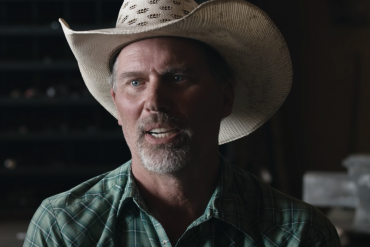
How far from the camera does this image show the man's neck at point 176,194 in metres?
1.39

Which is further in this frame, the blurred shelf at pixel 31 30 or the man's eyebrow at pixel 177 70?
the blurred shelf at pixel 31 30

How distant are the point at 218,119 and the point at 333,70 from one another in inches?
157

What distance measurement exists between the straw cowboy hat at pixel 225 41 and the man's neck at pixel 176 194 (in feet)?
0.98

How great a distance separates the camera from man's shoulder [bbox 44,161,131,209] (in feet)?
4.58

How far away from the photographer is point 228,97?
1.54 meters

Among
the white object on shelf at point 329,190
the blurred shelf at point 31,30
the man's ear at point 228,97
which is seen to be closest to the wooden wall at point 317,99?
the blurred shelf at point 31,30

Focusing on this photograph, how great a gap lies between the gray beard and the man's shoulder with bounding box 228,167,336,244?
0.72 feet

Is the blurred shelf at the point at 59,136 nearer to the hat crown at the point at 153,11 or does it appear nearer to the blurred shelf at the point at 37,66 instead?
the blurred shelf at the point at 37,66

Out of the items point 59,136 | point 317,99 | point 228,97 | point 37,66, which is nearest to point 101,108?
point 59,136

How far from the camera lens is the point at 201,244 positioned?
4.41ft

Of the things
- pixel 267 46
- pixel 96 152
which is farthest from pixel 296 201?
pixel 96 152

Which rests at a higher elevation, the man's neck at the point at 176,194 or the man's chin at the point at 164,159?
the man's chin at the point at 164,159

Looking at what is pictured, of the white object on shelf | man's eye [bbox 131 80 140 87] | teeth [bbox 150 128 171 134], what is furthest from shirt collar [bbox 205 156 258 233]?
the white object on shelf

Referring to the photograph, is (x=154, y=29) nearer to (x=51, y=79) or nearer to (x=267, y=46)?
(x=267, y=46)
